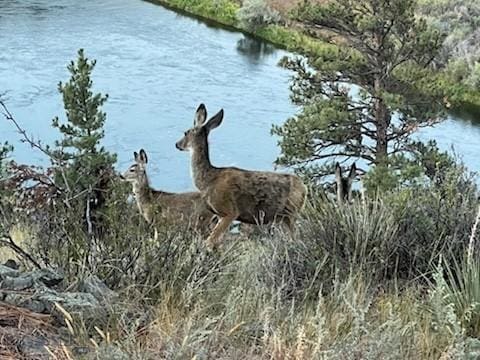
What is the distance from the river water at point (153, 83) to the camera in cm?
2292

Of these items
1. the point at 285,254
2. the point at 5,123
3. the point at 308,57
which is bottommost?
the point at 5,123

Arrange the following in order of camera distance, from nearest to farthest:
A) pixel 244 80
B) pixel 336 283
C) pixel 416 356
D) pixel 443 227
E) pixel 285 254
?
pixel 416 356
pixel 336 283
pixel 285 254
pixel 443 227
pixel 244 80

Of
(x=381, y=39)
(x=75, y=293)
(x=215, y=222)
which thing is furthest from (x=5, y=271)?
(x=381, y=39)

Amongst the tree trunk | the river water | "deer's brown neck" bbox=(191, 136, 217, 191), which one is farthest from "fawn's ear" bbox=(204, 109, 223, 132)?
the river water

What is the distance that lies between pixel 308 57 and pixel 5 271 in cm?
1706

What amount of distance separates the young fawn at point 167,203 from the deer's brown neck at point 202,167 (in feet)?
0.58

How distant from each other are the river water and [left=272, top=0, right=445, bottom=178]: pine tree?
2.50 m

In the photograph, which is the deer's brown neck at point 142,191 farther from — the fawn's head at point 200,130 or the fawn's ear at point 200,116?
the fawn's ear at point 200,116

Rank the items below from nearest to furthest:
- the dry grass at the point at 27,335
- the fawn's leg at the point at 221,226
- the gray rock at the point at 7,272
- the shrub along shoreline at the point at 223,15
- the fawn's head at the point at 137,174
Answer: the dry grass at the point at 27,335 → the gray rock at the point at 7,272 → the fawn's leg at the point at 221,226 → the fawn's head at the point at 137,174 → the shrub along shoreline at the point at 223,15

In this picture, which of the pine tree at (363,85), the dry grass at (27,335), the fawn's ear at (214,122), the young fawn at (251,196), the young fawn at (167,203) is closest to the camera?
the dry grass at (27,335)

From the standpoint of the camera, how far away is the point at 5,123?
23.8 m

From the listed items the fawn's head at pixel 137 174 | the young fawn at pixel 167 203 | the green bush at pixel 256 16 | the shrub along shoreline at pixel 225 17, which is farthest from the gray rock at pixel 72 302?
the green bush at pixel 256 16

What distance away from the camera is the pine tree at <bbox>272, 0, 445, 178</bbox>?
1952cm

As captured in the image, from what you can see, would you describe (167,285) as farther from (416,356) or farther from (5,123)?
(5,123)
